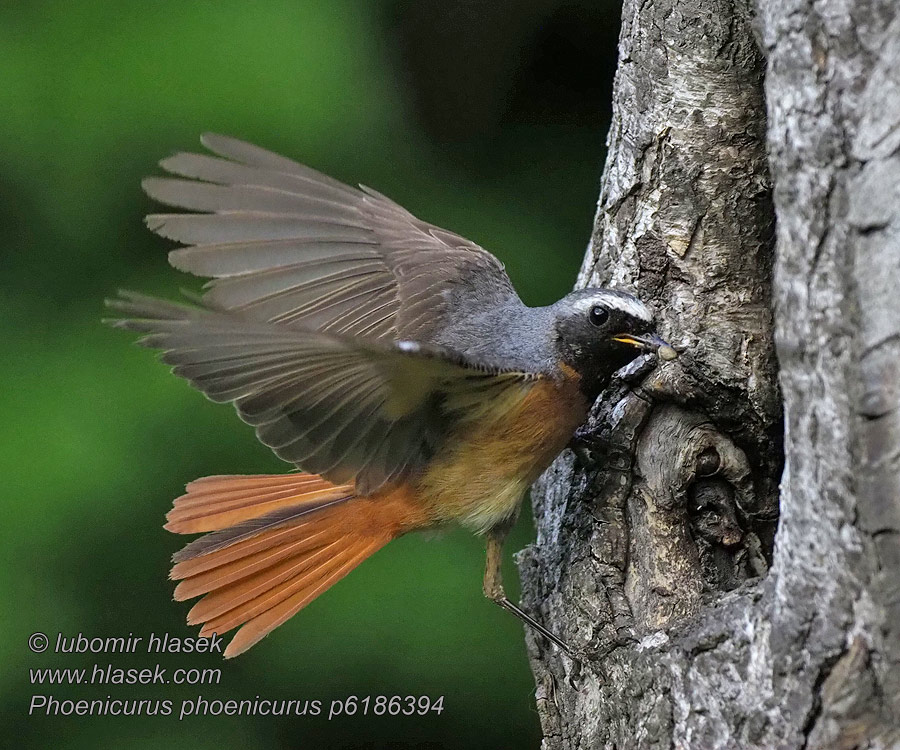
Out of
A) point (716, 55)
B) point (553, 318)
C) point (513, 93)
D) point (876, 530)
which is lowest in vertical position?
point (876, 530)

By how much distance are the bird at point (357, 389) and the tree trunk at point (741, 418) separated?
149 millimetres

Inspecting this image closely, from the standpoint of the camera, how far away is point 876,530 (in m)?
1.64

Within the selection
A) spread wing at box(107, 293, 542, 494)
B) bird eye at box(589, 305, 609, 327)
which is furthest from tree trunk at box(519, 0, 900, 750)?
spread wing at box(107, 293, 542, 494)

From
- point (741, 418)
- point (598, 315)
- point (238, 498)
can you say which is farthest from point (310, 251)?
point (741, 418)

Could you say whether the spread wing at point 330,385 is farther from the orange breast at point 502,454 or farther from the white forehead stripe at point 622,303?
the white forehead stripe at point 622,303

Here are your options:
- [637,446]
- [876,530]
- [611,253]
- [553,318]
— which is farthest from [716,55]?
[876,530]

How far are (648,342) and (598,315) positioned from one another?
145 mm

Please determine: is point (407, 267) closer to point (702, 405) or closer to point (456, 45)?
point (702, 405)

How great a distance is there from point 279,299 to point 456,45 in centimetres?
173

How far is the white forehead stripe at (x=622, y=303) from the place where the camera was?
2.53 metres

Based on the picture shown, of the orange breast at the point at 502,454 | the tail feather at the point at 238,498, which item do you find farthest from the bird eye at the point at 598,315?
the tail feather at the point at 238,498

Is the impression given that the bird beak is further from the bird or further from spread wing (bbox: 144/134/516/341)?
spread wing (bbox: 144/134/516/341)

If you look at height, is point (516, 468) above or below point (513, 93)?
below

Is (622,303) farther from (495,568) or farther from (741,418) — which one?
(495,568)
